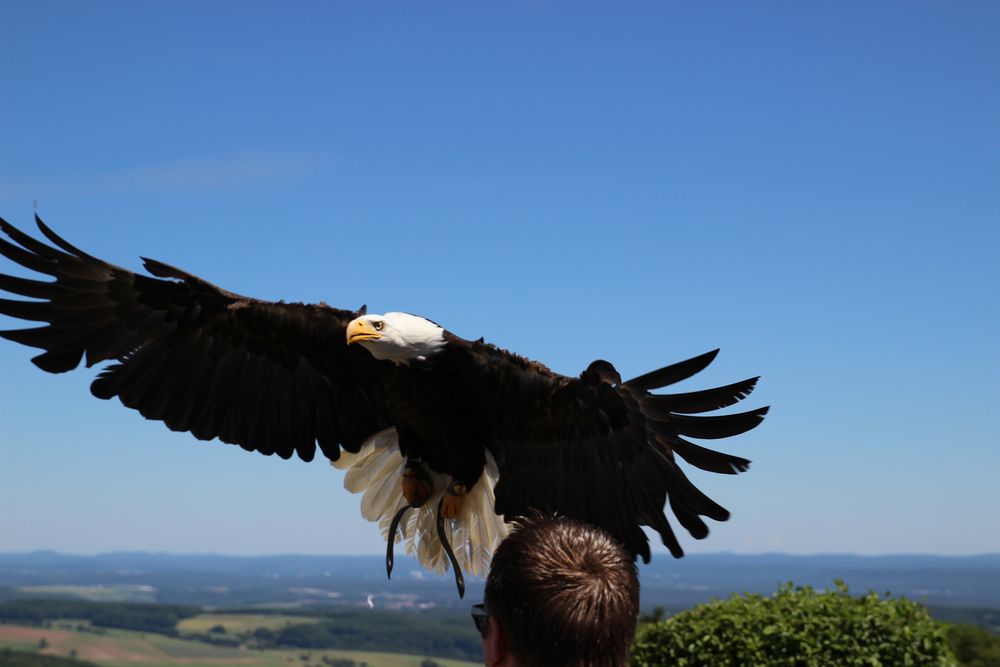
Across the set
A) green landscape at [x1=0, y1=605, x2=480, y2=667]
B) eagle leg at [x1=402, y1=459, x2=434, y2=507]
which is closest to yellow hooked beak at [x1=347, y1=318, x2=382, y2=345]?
eagle leg at [x1=402, y1=459, x2=434, y2=507]

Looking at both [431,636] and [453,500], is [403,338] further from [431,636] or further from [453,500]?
[431,636]

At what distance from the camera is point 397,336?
3787 mm

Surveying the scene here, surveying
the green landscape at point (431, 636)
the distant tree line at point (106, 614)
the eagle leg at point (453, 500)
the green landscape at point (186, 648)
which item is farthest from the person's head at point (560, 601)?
the distant tree line at point (106, 614)

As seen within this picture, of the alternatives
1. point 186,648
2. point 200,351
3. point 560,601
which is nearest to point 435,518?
point 200,351

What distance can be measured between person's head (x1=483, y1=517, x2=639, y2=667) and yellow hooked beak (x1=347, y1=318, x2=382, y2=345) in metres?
2.11

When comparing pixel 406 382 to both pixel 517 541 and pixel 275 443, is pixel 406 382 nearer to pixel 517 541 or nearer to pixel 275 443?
pixel 275 443

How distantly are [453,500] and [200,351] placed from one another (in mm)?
1242

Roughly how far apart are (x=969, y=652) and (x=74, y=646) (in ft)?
183

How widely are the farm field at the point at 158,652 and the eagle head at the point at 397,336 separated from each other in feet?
158

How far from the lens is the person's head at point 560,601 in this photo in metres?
1.60

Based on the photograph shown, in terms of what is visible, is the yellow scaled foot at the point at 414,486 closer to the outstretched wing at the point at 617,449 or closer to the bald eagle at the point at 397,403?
the bald eagle at the point at 397,403

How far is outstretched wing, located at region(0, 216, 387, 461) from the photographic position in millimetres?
4320

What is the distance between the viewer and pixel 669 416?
3707 mm

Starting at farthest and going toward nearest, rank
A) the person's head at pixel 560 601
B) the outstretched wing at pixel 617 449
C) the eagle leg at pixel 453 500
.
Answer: the eagle leg at pixel 453 500, the outstretched wing at pixel 617 449, the person's head at pixel 560 601
